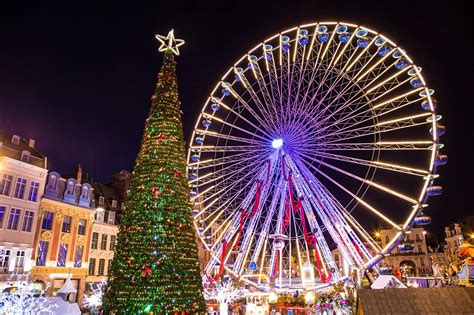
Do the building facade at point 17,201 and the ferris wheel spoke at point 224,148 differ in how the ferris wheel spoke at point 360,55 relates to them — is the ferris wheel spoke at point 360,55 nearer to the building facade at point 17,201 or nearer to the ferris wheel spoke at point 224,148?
the ferris wheel spoke at point 224,148

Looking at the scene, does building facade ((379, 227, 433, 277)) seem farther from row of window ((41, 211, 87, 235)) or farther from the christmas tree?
the christmas tree

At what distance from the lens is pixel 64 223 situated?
3070cm

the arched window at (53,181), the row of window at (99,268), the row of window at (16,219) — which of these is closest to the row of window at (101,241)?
the row of window at (99,268)

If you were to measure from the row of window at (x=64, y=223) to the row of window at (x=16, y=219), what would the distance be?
72.5 inches

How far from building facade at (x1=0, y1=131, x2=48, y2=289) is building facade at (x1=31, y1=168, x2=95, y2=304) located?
3.98ft

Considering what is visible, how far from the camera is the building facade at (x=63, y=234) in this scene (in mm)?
28091

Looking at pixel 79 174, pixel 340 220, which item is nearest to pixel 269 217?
pixel 340 220

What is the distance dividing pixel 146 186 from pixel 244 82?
639 inches

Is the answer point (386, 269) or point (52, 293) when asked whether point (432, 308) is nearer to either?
point (386, 269)

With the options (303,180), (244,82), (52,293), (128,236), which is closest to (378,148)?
(303,180)

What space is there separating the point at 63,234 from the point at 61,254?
1708mm

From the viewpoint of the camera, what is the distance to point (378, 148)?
20844 mm

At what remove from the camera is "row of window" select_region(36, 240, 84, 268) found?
27.9 metres

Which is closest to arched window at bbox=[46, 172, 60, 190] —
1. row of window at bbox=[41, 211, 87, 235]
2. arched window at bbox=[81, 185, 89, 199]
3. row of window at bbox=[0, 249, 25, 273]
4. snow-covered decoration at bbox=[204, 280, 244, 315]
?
row of window at bbox=[41, 211, 87, 235]
